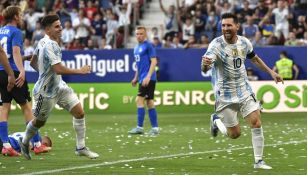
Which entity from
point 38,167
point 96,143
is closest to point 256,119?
point 38,167

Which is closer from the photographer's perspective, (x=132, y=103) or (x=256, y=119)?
(x=256, y=119)

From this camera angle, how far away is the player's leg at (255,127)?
1177cm

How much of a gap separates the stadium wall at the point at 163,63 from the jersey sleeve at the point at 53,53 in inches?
613

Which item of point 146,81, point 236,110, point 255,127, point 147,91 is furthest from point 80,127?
point 147,91

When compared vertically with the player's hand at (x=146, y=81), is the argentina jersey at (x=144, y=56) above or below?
above

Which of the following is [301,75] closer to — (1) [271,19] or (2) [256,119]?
(1) [271,19]

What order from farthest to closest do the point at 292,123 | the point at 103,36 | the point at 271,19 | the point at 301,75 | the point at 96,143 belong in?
the point at 103,36, the point at 271,19, the point at 301,75, the point at 292,123, the point at 96,143

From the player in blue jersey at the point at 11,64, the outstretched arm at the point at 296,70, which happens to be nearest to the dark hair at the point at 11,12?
the player in blue jersey at the point at 11,64

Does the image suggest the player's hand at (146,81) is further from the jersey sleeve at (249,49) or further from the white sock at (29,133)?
the jersey sleeve at (249,49)

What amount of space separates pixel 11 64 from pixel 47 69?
132 centimetres

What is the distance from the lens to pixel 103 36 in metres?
32.4

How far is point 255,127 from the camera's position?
11852mm

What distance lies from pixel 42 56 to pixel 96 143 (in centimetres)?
414

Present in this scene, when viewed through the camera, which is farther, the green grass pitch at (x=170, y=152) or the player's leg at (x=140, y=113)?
the player's leg at (x=140, y=113)
